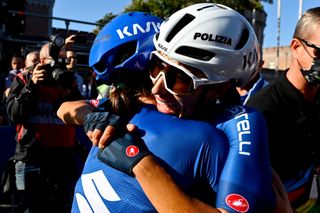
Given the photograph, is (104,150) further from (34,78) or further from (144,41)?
(34,78)

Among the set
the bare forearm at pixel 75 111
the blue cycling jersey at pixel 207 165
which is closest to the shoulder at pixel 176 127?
the blue cycling jersey at pixel 207 165

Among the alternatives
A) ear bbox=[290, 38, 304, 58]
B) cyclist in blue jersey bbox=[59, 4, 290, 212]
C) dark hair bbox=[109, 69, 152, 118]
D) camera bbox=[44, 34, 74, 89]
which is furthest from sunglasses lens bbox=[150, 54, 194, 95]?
camera bbox=[44, 34, 74, 89]

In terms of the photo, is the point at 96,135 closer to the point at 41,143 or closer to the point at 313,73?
the point at 313,73

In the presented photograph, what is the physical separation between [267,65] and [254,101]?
4217 cm

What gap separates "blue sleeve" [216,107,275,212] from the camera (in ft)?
4.17

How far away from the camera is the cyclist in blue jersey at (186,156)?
4.21ft

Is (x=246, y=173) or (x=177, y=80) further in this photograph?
(x=177, y=80)

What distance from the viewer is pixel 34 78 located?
12.7 feet

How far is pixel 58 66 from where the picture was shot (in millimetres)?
3758

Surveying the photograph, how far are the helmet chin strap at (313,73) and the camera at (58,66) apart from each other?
209 cm

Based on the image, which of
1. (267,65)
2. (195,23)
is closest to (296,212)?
(195,23)

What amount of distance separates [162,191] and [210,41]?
496 millimetres

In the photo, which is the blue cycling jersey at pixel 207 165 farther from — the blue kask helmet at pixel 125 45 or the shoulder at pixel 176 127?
the blue kask helmet at pixel 125 45

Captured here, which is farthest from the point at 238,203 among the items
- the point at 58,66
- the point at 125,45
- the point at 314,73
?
the point at 58,66
